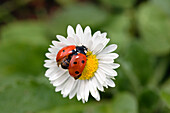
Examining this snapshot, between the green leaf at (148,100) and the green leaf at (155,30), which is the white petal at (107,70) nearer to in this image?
the green leaf at (148,100)

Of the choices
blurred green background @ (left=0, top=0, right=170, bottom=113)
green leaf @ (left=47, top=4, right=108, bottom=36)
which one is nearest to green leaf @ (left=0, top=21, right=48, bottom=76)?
blurred green background @ (left=0, top=0, right=170, bottom=113)

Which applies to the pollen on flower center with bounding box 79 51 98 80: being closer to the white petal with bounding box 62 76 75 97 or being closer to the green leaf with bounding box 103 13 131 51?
the white petal with bounding box 62 76 75 97

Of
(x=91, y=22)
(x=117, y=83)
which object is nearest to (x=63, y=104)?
(x=117, y=83)

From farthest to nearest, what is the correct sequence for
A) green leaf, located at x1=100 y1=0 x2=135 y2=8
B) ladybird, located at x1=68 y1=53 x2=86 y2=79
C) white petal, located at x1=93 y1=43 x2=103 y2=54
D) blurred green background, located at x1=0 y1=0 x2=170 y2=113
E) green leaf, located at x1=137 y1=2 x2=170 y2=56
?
green leaf, located at x1=100 y1=0 x2=135 y2=8
green leaf, located at x1=137 y1=2 x2=170 y2=56
blurred green background, located at x1=0 y1=0 x2=170 y2=113
white petal, located at x1=93 y1=43 x2=103 y2=54
ladybird, located at x1=68 y1=53 x2=86 y2=79

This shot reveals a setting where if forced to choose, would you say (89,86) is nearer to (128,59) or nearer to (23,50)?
(128,59)

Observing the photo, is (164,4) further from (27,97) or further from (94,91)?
(27,97)
